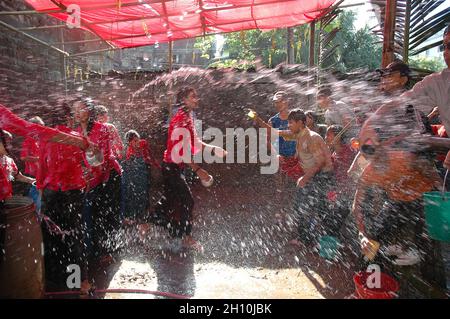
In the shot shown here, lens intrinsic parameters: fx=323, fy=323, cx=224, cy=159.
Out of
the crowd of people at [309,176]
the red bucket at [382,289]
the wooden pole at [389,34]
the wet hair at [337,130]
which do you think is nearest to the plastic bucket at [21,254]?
the crowd of people at [309,176]

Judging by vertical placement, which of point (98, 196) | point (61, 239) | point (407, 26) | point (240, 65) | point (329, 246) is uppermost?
point (240, 65)

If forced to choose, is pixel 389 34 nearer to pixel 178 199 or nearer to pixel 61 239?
pixel 178 199

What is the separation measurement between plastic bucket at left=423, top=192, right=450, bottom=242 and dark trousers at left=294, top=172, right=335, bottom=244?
60.0 inches

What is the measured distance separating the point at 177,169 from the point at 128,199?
1.45m

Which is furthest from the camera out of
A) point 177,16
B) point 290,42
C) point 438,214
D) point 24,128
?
point 290,42

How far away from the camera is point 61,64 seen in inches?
292

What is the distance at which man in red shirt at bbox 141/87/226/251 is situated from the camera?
391 cm

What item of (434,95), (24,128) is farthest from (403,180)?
(24,128)

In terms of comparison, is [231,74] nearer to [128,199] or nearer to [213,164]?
[213,164]

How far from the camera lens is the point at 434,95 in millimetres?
2570

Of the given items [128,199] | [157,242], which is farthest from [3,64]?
[157,242]

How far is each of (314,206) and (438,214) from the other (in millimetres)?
1814

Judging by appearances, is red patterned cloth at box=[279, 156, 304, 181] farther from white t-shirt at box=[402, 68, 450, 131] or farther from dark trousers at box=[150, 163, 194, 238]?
white t-shirt at box=[402, 68, 450, 131]

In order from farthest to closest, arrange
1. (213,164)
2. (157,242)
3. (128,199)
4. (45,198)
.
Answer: (213,164)
(128,199)
(157,242)
(45,198)
